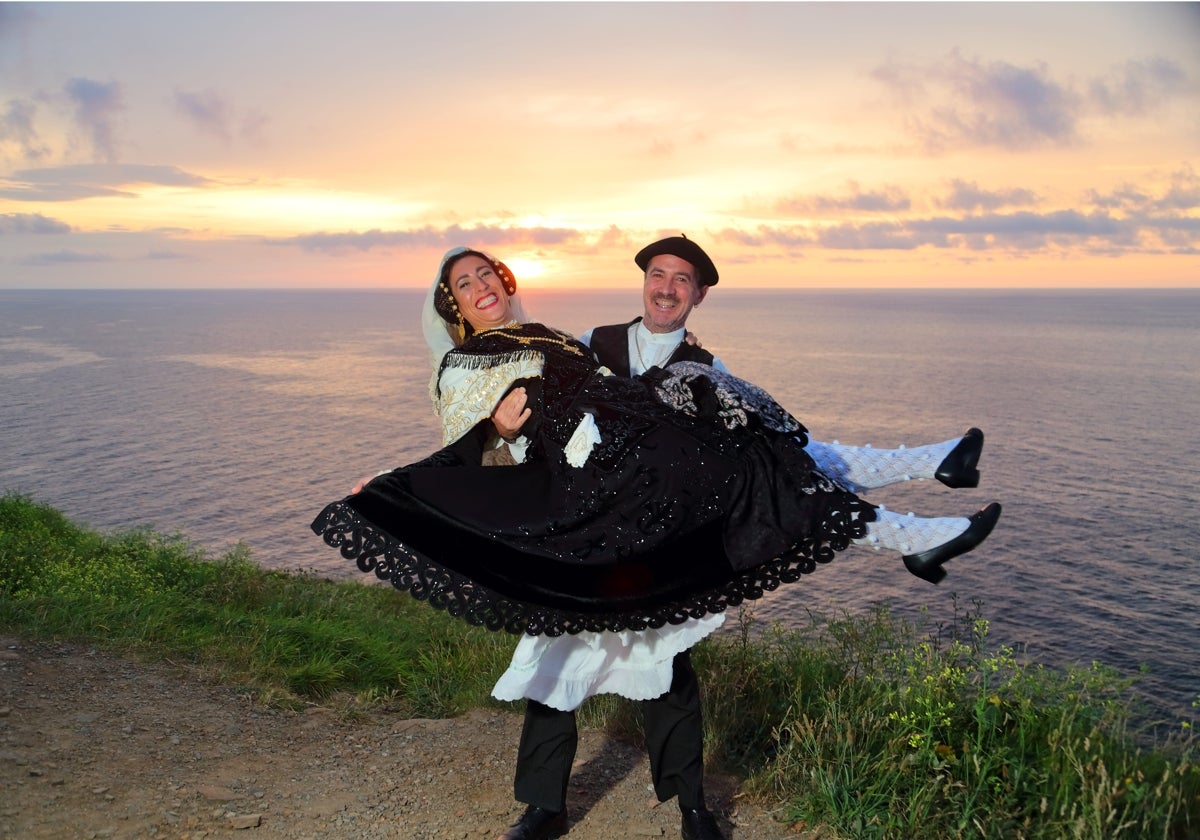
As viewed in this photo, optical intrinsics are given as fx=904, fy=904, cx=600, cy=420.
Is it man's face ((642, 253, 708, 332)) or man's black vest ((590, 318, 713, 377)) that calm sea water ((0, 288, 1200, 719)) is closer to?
man's black vest ((590, 318, 713, 377))

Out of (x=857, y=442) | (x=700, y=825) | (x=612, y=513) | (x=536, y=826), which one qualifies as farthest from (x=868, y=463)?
(x=857, y=442)

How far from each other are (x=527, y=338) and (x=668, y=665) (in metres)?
2.03

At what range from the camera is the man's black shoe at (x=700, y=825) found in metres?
5.31

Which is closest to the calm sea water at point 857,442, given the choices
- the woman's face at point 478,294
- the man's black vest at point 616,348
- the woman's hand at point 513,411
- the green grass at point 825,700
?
the green grass at point 825,700

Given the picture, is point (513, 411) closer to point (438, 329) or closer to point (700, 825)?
point (438, 329)

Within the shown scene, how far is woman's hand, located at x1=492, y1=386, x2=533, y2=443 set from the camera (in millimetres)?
4926

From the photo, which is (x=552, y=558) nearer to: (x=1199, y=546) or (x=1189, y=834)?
(x=1189, y=834)

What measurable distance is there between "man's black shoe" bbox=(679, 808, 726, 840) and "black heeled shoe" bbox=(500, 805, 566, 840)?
2.52 ft

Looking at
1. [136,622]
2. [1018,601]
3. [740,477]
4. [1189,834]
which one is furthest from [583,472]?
[1018,601]

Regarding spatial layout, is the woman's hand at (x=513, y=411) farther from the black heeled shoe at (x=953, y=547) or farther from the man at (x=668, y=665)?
the black heeled shoe at (x=953, y=547)

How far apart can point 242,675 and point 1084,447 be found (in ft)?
170

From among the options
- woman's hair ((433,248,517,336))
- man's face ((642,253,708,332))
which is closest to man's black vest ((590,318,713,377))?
man's face ((642,253,708,332))

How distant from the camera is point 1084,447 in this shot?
50.0 m

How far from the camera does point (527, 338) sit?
16.9 ft
